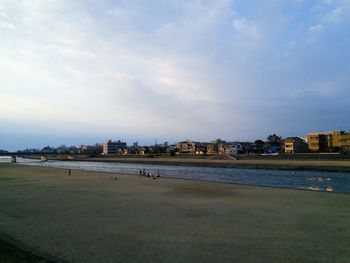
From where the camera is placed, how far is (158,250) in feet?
30.0

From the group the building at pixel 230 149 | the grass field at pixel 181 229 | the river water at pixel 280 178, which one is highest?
the building at pixel 230 149

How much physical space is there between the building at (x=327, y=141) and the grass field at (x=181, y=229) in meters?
84.8

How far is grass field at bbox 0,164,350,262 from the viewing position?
346 inches

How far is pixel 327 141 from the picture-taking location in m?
99.4

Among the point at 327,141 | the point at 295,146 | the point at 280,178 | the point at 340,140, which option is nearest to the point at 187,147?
the point at 295,146

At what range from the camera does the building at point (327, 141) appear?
95500 millimetres

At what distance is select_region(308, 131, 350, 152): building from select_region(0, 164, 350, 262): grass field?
84.8m

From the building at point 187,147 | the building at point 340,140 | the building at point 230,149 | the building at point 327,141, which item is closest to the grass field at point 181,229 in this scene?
the building at point 340,140

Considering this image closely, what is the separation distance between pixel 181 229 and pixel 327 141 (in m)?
98.6

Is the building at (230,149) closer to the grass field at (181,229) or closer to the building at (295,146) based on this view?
the building at (295,146)

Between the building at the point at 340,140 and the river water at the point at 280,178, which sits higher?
the building at the point at 340,140

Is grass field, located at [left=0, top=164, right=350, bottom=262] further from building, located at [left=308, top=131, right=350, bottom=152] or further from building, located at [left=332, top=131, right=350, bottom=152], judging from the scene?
building, located at [left=308, top=131, right=350, bottom=152]

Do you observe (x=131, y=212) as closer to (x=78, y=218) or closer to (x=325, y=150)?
(x=78, y=218)

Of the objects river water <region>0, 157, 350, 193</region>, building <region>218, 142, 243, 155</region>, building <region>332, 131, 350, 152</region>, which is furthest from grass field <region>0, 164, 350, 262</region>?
building <region>218, 142, 243, 155</region>
